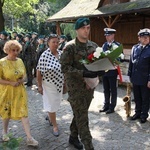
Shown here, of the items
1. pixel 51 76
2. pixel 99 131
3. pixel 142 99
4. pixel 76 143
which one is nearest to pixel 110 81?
pixel 142 99

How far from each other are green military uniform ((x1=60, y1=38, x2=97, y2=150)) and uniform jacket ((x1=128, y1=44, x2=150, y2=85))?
6.61ft

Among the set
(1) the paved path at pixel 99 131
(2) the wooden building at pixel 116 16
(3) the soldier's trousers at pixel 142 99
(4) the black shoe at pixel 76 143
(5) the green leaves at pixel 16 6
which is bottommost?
(1) the paved path at pixel 99 131

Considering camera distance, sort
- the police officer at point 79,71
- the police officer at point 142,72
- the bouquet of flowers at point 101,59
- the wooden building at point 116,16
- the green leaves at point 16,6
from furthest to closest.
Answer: the green leaves at point 16,6 → the wooden building at point 116,16 → the police officer at point 142,72 → the police officer at point 79,71 → the bouquet of flowers at point 101,59

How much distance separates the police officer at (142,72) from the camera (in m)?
5.55

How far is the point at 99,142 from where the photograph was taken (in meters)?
4.78

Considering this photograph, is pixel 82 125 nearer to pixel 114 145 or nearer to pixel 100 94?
pixel 114 145

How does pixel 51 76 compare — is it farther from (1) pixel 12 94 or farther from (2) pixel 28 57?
(2) pixel 28 57

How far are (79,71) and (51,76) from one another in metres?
1.37

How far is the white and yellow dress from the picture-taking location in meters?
4.46

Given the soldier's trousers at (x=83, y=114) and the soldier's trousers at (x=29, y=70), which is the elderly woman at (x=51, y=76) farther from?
the soldier's trousers at (x=29, y=70)

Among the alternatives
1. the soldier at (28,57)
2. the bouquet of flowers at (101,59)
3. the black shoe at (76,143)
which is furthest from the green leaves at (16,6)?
the bouquet of flowers at (101,59)

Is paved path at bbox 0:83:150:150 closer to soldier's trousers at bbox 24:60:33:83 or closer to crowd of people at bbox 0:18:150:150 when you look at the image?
crowd of people at bbox 0:18:150:150

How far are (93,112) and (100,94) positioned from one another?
2166 millimetres

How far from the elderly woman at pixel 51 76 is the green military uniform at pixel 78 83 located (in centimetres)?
98
